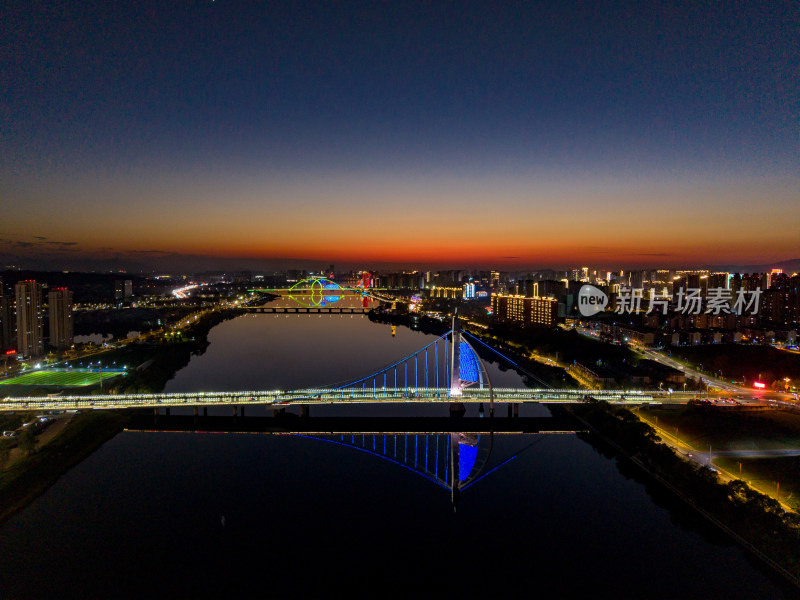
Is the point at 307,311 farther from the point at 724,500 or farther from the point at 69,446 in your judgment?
the point at 724,500

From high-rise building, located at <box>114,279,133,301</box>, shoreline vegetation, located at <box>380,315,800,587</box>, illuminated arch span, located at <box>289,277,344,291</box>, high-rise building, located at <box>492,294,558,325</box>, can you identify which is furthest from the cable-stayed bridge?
illuminated arch span, located at <box>289,277,344,291</box>

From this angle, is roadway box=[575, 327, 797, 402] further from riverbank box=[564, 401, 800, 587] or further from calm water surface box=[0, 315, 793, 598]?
calm water surface box=[0, 315, 793, 598]

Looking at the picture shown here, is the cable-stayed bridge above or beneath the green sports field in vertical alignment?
above

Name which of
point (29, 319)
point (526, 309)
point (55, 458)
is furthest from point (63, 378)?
point (526, 309)

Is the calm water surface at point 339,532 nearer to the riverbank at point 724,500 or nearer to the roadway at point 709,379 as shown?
the riverbank at point 724,500

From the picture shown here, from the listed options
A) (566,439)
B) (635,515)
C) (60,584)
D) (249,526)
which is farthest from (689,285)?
(60,584)

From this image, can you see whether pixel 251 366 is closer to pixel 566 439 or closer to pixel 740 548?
pixel 566 439
